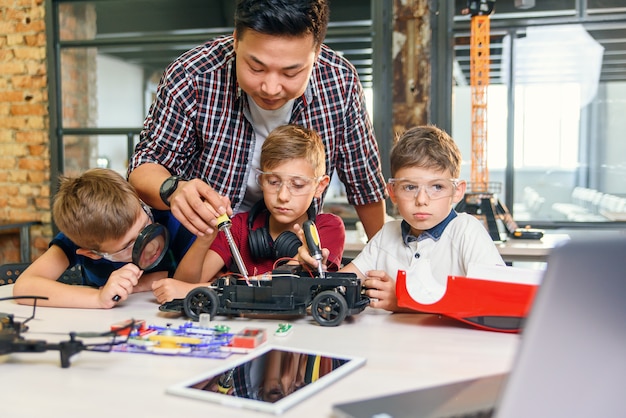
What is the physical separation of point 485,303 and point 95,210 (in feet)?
2.89

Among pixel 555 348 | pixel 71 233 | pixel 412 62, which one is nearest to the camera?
pixel 555 348

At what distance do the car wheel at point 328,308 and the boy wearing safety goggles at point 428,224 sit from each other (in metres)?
0.26

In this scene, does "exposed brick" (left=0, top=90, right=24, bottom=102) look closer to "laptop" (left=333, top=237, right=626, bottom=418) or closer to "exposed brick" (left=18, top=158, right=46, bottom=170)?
"exposed brick" (left=18, top=158, right=46, bottom=170)

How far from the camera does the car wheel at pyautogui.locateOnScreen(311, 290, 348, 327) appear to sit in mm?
1112

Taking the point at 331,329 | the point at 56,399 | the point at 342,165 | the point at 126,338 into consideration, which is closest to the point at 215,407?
the point at 56,399

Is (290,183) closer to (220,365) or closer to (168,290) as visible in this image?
(168,290)

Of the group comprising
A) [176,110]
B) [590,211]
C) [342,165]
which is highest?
[176,110]

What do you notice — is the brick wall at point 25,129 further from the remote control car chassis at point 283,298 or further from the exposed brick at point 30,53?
the remote control car chassis at point 283,298

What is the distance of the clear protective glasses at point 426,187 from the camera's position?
57.5 inches

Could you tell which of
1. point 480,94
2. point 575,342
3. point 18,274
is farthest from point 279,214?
point 480,94

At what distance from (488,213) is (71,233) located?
79.9 inches

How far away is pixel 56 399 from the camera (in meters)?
0.74

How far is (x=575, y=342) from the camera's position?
0.46 metres

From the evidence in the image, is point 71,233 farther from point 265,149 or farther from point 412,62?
point 412,62
